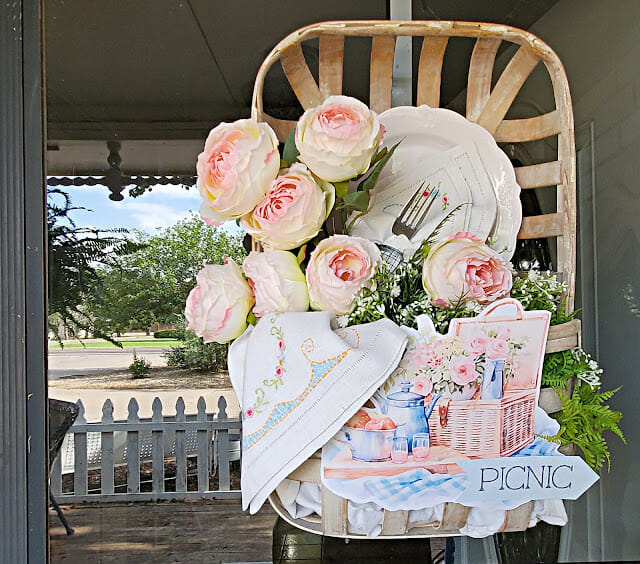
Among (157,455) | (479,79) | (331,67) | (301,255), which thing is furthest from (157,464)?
(479,79)

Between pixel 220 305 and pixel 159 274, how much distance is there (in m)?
0.19

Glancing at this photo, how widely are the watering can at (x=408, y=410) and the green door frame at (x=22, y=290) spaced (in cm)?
49

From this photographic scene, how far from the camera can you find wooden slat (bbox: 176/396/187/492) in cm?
90

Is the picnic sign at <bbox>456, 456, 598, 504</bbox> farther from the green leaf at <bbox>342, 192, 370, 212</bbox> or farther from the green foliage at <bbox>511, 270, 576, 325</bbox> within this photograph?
the green leaf at <bbox>342, 192, 370, 212</bbox>

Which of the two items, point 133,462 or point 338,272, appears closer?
point 338,272

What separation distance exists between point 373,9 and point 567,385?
0.58 m

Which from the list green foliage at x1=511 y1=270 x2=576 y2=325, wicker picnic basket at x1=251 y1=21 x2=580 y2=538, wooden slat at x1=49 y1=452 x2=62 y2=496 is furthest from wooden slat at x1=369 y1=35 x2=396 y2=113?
wooden slat at x1=49 y1=452 x2=62 y2=496

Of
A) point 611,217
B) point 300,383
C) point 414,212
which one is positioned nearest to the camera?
point 300,383

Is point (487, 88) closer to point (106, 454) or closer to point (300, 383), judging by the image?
point (300, 383)

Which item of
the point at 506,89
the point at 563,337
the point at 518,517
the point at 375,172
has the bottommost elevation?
the point at 518,517

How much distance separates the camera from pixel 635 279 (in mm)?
992

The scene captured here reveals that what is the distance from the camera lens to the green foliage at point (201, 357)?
903 millimetres

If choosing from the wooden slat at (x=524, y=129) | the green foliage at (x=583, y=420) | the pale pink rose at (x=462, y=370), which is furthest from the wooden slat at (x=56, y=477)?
the wooden slat at (x=524, y=129)

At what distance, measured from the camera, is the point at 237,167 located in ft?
2.43
